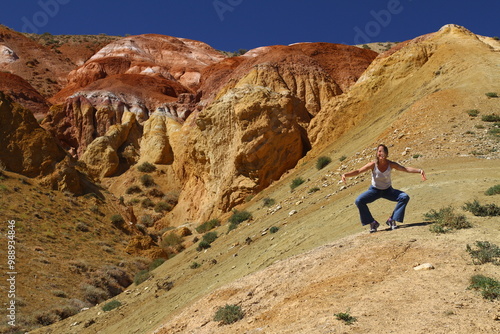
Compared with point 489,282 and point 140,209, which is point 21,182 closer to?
point 140,209

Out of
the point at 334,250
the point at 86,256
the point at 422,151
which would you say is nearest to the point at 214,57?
the point at 86,256

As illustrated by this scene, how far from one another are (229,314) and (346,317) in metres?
2.06

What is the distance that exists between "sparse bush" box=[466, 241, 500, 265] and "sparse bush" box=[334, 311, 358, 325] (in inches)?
79.1

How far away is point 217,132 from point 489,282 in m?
24.3

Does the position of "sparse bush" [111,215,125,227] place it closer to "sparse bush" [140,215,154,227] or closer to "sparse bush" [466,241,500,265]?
"sparse bush" [140,215,154,227]

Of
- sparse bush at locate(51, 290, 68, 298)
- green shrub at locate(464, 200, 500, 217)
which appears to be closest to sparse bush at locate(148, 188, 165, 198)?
sparse bush at locate(51, 290, 68, 298)

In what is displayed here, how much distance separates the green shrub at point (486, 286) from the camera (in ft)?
14.7

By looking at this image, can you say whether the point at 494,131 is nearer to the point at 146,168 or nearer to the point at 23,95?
the point at 146,168

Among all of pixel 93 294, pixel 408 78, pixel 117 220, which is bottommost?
pixel 93 294

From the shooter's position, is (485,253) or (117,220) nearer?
(485,253)

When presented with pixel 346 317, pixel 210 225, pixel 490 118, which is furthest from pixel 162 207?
pixel 346 317

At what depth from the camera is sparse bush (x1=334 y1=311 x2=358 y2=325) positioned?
442 cm

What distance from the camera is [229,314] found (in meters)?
5.95

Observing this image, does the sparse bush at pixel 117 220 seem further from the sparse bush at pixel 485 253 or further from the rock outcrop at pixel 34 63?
the rock outcrop at pixel 34 63
